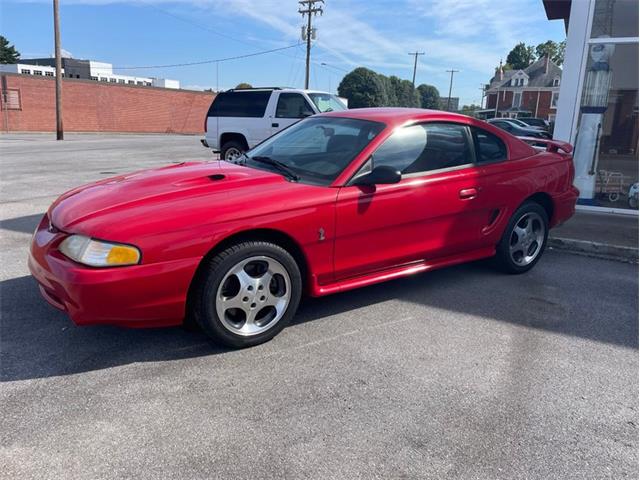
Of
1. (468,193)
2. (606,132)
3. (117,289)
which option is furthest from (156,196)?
(606,132)

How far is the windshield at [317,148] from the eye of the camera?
3.87 meters

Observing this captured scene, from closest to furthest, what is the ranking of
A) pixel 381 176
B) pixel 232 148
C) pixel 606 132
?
pixel 381 176, pixel 606 132, pixel 232 148

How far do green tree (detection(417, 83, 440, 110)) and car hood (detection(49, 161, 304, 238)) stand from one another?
390 feet

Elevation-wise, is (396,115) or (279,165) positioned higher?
(396,115)

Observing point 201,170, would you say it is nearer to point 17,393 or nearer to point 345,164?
point 345,164

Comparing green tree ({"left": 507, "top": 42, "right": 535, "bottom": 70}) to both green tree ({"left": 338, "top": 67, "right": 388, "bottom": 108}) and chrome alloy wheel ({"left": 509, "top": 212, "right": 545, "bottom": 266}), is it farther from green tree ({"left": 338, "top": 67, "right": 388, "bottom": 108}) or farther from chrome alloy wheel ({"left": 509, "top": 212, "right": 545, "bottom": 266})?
chrome alloy wheel ({"left": 509, "top": 212, "right": 545, "bottom": 266})

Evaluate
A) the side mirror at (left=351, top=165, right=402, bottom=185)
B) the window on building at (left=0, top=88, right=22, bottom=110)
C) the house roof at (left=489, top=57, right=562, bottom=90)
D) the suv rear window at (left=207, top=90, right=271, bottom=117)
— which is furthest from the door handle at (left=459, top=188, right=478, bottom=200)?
the house roof at (left=489, top=57, right=562, bottom=90)

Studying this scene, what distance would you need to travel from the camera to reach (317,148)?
425cm

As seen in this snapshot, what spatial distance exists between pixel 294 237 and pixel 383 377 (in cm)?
107

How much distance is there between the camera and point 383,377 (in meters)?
3.09

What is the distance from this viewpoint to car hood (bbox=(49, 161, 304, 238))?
3.07 metres

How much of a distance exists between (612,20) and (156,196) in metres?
8.32

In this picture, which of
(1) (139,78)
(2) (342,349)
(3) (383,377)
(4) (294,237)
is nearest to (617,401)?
(3) (383,377)

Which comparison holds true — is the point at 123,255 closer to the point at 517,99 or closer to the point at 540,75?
the point at 517,99
